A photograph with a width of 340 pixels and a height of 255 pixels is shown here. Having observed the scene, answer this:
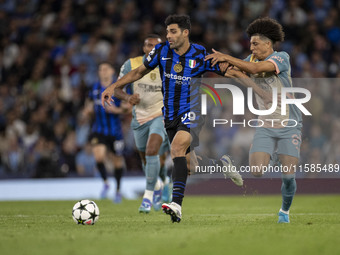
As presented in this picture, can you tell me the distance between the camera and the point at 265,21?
7.52 meters

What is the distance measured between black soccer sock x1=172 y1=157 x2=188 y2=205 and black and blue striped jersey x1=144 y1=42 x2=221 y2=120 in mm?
Result: 628

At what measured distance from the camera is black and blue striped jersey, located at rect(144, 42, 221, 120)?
25.4 feet

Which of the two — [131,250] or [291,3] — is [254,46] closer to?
[131,250]

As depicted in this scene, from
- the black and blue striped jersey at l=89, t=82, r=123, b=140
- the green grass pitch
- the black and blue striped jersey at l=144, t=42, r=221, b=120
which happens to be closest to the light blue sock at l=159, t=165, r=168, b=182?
the green grass pitch

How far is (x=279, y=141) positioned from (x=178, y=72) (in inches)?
55.4

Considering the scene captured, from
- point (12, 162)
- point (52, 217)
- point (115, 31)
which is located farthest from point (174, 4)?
point (52, 217)

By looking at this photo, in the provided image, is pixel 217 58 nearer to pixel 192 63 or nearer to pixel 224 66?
pixel 224 66

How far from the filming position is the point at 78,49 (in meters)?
17.8

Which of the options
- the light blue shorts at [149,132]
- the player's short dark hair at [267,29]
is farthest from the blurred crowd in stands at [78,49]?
the player's short dark hair at [267,29]

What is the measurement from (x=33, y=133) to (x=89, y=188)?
269 cm

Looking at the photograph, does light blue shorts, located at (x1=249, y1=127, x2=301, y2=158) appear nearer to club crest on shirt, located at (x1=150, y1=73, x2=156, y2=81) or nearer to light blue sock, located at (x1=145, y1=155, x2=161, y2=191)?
light blue sock, located at (x1=145, y1=155, x2=161, y2=191)

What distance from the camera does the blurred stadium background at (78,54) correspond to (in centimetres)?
1517

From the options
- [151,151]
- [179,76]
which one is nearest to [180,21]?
[179,76]

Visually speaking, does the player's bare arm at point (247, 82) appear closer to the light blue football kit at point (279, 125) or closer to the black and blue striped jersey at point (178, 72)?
the light blue football kit at point (279, 125)
